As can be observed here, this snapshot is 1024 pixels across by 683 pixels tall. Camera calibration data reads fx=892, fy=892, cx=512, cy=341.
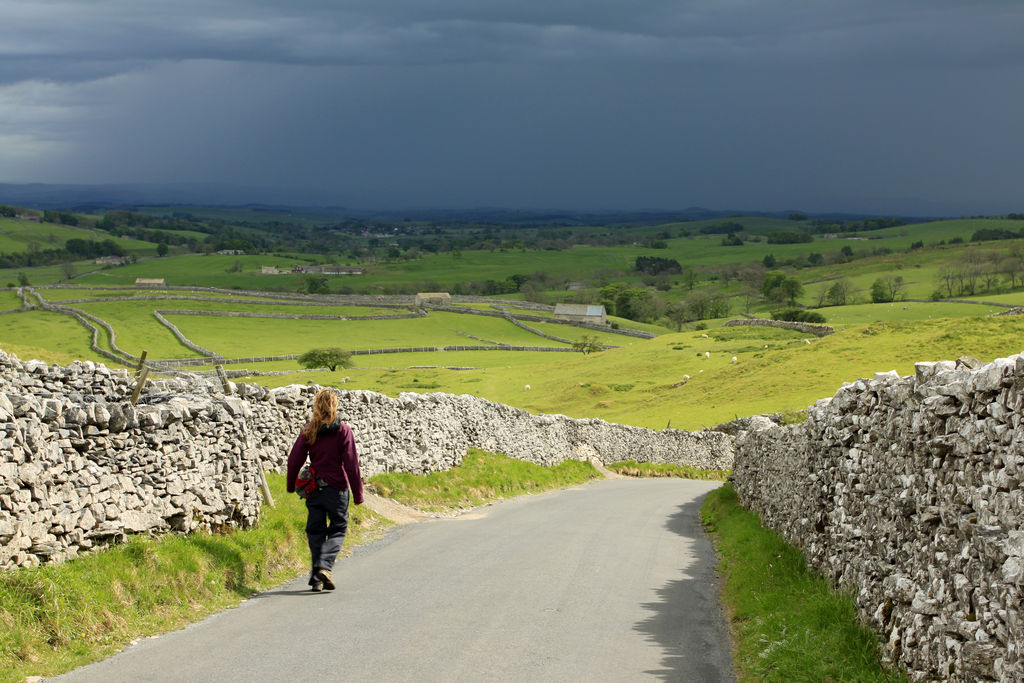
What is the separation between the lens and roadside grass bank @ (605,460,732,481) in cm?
4416

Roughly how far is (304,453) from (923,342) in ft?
161

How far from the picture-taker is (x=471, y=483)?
24531 millimetres

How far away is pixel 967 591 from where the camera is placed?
→ 21.1 ft

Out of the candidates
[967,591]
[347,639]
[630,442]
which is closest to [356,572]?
[347,639]

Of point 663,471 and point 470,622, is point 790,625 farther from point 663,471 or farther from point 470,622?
point 663,471

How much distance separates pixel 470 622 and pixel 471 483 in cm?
1451

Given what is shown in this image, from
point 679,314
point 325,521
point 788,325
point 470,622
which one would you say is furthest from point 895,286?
point 470,622

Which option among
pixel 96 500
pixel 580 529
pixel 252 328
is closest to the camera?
pixel 96 500

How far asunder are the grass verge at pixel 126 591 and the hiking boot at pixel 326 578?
0.84 m

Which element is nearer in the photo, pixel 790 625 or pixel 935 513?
pixel 935 513

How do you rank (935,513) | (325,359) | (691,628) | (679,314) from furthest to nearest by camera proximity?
1. (679,314)
2. (325,359)
3. (691,628)
4. (935,513)

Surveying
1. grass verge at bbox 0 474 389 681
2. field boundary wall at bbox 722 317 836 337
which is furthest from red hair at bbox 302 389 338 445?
field boundary wall at bbox 722 317 836 337

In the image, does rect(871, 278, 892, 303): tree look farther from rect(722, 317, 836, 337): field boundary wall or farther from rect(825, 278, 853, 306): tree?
rect(722, 317, 836, 337): field boundary wall

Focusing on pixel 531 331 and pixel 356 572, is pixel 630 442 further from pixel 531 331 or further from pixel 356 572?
pixel 531 331
